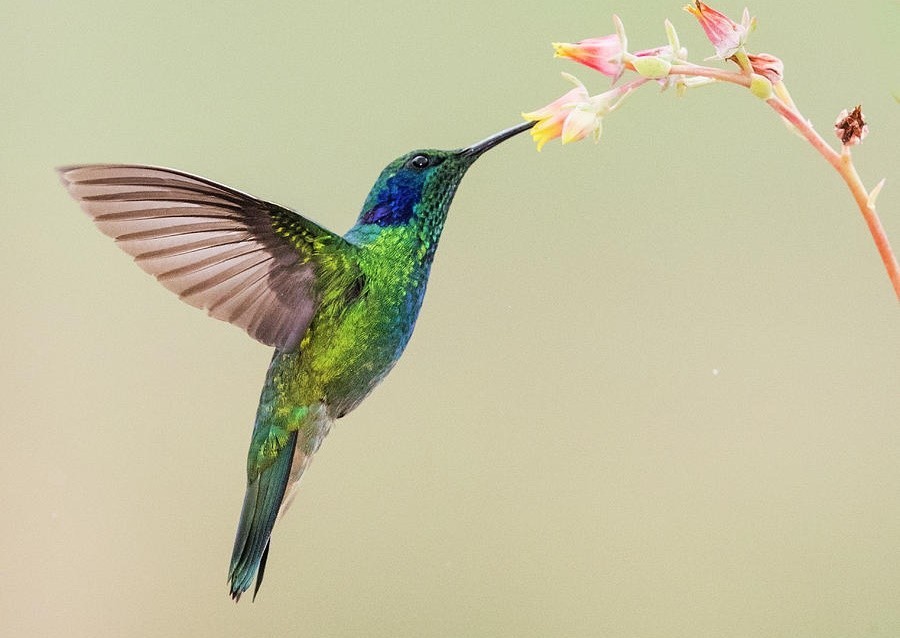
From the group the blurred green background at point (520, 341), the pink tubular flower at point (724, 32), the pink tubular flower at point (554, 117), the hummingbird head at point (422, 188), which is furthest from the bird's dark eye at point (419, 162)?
the blurred green background at point (520, 341)

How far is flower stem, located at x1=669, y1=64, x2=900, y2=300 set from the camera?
48 centimetres

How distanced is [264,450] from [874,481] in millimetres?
837

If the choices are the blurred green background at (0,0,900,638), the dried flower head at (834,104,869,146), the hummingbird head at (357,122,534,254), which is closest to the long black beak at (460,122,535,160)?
the hummingbird head at (357,122,534,254)

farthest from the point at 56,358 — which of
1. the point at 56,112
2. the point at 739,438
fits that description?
the point at 739,438

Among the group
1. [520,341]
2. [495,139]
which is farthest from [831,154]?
[520,341]

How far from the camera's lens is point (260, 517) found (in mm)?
850

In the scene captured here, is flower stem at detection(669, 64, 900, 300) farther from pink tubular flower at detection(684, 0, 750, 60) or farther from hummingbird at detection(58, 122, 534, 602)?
hummingbird at detection(58, 122, 534, 602)

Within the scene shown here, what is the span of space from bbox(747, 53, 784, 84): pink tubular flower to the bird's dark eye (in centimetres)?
27

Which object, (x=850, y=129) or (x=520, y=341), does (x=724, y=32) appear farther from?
(x=520, y=341)

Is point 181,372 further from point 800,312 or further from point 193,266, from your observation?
point 800,312

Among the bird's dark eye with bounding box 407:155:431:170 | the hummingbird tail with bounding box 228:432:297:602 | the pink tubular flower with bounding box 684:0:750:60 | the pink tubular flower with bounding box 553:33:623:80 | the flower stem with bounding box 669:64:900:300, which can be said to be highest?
the pink tubular flower with bounding box 553:33:623:80

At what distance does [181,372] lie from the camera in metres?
1.34

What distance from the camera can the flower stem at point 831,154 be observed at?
1.56ft

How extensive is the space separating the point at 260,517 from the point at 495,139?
398 millimetres
